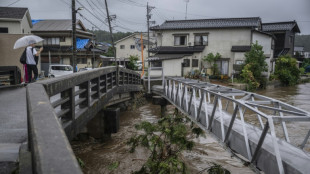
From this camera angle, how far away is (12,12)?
2547cm

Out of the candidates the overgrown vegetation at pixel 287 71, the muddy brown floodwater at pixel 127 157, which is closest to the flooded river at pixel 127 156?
the muddy brown floodwater at pixel 127 157

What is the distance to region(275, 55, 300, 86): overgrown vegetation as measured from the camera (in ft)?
96.9

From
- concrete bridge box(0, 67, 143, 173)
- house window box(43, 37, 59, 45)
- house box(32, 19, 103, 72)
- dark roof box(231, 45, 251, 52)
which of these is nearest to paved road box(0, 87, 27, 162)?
concrete bridge box(0, 67, 143, 173)

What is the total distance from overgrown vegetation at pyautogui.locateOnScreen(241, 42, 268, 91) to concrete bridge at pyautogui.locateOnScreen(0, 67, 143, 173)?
16.8m

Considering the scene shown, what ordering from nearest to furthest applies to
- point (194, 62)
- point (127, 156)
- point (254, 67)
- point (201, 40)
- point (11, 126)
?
point (11, 126) → point (127, 156) → point (254, 67) → point (194, 62) → point (201, 40)

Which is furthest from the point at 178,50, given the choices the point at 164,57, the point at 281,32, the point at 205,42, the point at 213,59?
the point at 281,32

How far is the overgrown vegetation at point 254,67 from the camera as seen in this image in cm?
2336

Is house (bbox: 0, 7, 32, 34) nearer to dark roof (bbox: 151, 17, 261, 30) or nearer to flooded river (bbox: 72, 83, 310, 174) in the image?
dark roof (bbox: 151, 17, 261, 30)

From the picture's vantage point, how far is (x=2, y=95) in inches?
302

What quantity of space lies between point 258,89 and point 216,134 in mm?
20625

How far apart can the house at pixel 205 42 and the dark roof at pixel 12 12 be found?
14.2m

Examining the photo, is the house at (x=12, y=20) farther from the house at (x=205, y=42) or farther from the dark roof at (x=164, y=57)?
the house at (x=205, y=42)

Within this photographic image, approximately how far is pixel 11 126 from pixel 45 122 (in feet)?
11.7

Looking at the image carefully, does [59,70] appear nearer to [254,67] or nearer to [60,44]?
[60,44]
